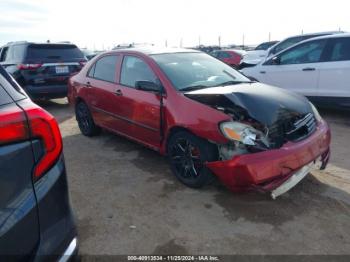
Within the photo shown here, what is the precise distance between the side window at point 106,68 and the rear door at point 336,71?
4.14 meters

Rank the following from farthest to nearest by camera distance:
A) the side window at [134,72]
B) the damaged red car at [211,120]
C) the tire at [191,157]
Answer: the side window at [134,72] → the tire at [191,157] → the damaged red car at [211,120]

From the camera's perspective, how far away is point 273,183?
3219mm

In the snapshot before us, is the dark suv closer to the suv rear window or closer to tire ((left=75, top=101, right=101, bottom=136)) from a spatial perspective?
tire ((left=75, top=101, right=101, bottom=136))

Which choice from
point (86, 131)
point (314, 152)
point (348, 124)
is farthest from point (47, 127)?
point (348, 124)

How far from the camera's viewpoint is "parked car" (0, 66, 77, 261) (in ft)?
4.95

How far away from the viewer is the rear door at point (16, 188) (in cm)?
149

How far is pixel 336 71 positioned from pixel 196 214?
4702mm

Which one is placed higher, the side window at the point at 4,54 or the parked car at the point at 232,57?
the side window at the point at 4,54

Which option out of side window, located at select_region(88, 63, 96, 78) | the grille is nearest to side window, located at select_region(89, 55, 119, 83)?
side window, located at select_region(88, 63, 96, 78)

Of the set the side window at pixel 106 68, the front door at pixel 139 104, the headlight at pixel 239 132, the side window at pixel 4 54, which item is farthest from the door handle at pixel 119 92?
the side window at pixel 4 54

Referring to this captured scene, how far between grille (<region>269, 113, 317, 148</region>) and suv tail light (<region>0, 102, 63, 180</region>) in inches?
86.5

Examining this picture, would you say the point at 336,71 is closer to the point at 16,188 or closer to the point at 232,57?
the point at 16,188

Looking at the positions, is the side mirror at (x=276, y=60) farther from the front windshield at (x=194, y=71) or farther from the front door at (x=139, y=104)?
the front door at (x=139, y=104)

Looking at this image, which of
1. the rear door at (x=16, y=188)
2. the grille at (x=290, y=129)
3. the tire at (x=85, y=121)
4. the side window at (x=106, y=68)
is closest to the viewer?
the rear door at (x=16, y=188)
